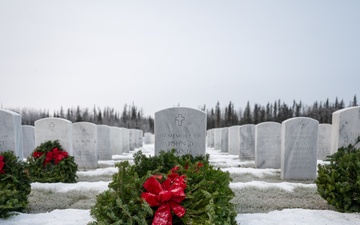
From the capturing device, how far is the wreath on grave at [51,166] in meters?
8.11

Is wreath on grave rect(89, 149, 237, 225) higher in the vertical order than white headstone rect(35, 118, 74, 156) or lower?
lower

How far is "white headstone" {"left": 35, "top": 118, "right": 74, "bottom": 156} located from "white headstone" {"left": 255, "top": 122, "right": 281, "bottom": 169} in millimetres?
7510

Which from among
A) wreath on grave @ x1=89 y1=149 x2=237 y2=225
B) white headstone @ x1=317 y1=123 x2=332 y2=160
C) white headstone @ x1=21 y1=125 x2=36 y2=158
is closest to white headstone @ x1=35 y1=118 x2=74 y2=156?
white headstone @ x1=21 y1=125 x2=36 y2=158

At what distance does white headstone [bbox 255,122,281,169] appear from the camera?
11.8 m

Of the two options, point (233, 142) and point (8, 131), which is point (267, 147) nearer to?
point (233, 142)

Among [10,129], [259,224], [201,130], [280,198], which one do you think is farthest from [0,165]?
[280,198]

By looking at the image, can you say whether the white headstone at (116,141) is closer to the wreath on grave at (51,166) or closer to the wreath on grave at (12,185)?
the wreath on grave at (51,166)

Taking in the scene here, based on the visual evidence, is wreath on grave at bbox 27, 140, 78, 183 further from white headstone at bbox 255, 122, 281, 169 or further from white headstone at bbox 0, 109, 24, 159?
white headstone at bbox 255, 122, 281, 169

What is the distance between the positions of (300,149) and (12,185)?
840 centimetres

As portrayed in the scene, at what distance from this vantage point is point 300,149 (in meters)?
9.45

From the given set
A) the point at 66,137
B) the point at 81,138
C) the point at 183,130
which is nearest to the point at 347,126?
the point at 183,130

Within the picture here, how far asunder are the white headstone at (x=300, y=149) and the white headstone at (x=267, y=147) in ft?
7.57

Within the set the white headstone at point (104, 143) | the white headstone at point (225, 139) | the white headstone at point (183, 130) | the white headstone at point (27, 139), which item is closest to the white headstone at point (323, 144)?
the white headstone at point (225, 139)

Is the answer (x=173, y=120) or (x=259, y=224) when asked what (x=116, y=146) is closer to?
(x=173, y=120)
